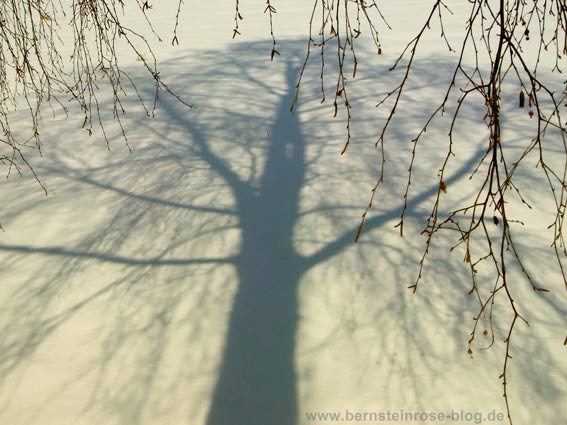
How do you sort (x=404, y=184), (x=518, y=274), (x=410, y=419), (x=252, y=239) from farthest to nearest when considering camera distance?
(x=404, y=184)
(x=252, y=239)
(x=518, y=274)
(x=410, y=419)

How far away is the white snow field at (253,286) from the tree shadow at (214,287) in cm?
1

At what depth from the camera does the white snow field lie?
8.14 ft

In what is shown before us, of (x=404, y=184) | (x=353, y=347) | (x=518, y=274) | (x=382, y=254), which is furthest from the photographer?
(x=404, y=184)

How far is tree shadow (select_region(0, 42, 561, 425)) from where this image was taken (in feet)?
8.36

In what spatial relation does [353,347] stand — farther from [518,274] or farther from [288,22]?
[288,22]

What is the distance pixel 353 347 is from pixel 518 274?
114 centimetres

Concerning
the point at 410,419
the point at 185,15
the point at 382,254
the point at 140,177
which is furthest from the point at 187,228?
the point at 185,15

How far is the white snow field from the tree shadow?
11 millimetres

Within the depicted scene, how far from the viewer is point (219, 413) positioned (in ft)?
7.97

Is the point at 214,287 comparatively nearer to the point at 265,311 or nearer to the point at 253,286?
the point at 253,286

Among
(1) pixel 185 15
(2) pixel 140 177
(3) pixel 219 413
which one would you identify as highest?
(1) pixel 185 15

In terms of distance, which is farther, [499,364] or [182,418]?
[499,364]

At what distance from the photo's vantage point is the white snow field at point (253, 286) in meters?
2.48

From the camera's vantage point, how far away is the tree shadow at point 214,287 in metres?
→ 2.55
